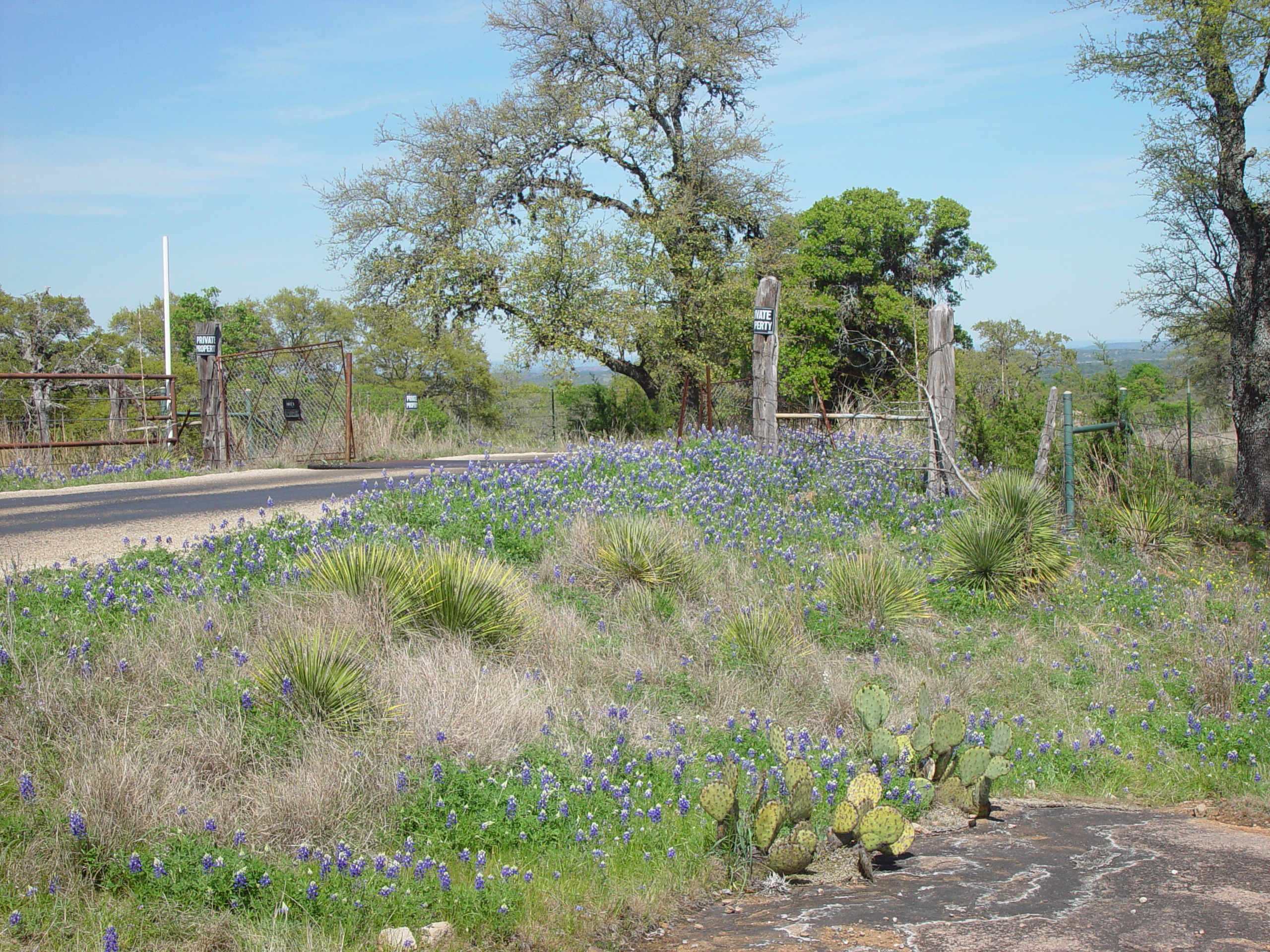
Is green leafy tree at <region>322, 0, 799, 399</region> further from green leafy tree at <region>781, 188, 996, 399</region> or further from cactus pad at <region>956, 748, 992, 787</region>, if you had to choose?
cactus pad at <region>956, 748, 992, 787</region>

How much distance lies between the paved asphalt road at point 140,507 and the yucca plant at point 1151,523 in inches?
294

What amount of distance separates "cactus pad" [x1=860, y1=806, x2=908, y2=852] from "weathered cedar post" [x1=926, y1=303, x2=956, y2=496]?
7.98 meters

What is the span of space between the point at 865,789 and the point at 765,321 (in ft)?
28.3

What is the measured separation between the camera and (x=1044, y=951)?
3.11 meters

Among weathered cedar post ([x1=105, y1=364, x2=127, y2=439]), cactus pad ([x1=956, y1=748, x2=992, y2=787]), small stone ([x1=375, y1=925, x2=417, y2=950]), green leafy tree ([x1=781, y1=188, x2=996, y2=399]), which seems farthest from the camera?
green leafy tree ([x1=781, y1=188, x2=996, y2=399])

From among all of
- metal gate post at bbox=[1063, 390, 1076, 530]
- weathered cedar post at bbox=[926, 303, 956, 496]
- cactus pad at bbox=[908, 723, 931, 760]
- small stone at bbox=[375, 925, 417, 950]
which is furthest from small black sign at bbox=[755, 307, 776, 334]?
small stone at bbox=[375, 925, 417, 950]

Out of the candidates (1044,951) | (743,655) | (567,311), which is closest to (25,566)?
(743,655)

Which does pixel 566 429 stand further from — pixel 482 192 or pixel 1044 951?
pixel 1044 951

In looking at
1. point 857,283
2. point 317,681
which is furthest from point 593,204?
point 317,681

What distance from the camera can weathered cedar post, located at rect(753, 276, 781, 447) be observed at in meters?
12.1

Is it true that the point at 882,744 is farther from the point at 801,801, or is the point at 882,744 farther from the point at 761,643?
the point at 761,643

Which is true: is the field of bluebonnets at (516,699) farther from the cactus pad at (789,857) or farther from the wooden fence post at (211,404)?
the wooden fence post at (211,404)

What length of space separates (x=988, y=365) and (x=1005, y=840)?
37.8 m

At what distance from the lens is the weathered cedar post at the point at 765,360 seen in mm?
12125
